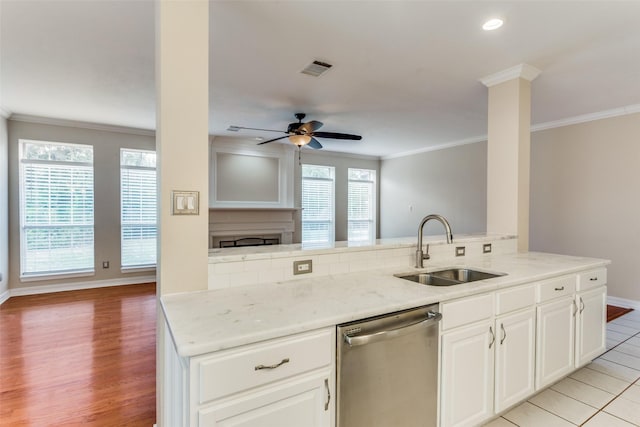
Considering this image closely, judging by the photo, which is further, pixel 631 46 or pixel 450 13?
pixel 631 46

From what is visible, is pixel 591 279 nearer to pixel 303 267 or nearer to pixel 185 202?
pixel 303 267

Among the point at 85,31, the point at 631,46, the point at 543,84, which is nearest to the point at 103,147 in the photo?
the point at 85,31

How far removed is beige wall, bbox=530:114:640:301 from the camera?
417 centimetres

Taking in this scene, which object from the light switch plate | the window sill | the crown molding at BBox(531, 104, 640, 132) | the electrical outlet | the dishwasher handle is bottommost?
the window sill

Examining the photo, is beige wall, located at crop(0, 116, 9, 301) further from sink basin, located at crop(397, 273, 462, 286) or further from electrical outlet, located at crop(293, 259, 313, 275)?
sink basin, located at crop(397, 273, 462, 286)

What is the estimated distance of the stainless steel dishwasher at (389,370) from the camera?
4.35ft

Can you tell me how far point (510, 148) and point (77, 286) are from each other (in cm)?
631

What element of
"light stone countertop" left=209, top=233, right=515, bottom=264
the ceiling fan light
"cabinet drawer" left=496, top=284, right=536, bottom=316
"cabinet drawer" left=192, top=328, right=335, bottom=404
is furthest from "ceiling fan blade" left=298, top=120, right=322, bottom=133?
"cabinet drawer" left=192, top=328, right=335, bottom=404

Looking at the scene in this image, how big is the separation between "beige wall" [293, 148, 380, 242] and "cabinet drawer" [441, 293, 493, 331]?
532cm

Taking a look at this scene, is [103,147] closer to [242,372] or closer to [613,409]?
[242,372]

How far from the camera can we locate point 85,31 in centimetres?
241

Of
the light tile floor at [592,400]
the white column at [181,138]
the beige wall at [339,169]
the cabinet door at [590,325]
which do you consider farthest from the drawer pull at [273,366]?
the beige wall at [339,169]

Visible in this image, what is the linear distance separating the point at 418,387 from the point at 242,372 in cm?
90

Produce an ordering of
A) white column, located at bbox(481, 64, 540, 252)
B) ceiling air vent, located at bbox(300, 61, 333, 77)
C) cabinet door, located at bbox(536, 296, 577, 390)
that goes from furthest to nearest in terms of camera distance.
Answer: white column, located at bbox(481, 64, 540, 252), ceiling air vent, located at bbox(300, 61, 333, 77), cabinet door, located at bbox(536, 296, 577, 390)
